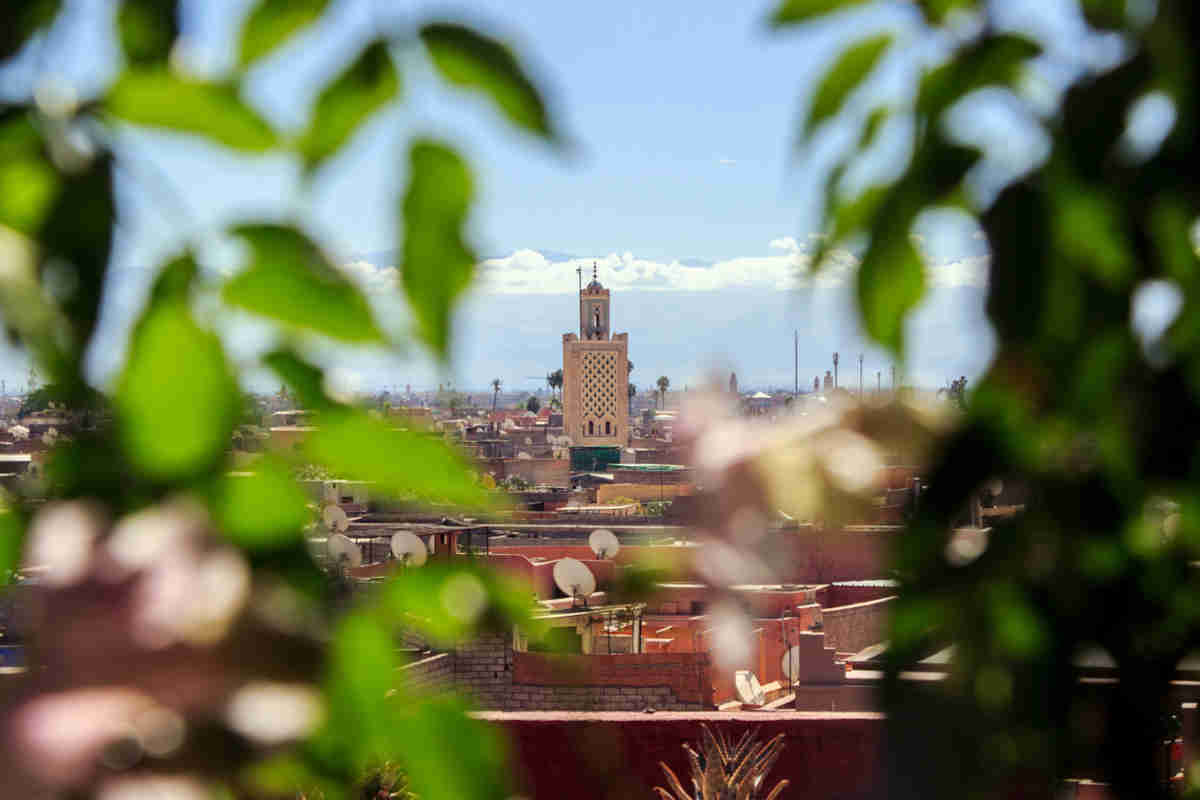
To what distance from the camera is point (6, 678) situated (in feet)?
0.92

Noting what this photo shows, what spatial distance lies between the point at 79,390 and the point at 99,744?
0.33ft

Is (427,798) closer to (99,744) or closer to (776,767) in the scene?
(99,744)

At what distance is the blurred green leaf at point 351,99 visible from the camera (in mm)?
352

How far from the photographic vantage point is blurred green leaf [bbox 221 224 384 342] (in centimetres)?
32

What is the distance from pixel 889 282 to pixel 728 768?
5.08 metres

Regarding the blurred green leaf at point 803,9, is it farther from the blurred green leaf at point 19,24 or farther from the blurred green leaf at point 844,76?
the blurred green leaf at point 19,24

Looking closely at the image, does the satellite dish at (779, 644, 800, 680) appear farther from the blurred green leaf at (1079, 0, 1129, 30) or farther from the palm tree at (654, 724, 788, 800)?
the palm tree at (654, 724, 788, 800)

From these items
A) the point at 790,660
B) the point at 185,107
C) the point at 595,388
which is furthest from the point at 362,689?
the point at 595,388

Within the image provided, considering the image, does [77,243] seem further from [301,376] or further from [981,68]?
[981,68]

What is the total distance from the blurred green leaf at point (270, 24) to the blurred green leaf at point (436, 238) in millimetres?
50

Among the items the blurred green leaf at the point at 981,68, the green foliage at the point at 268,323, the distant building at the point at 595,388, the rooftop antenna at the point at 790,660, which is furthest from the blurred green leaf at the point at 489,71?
the distant building at the point at 595,388

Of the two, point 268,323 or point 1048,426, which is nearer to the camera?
point 268,323

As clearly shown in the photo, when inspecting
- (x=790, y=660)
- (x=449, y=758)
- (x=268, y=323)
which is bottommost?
(x=790, y=660)

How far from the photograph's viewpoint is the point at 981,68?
1.58 feet
